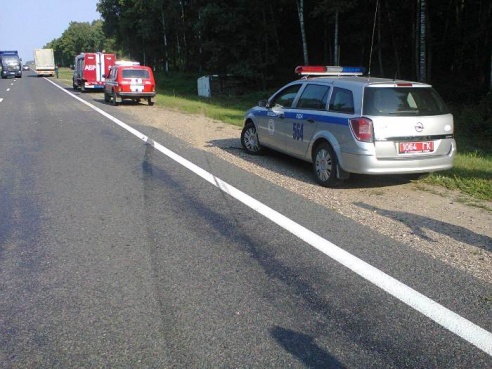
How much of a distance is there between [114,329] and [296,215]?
9.96ft

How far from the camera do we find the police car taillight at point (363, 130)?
22.3 ft

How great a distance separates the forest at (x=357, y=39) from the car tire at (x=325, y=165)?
1329cm

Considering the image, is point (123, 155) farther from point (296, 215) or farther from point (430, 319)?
point (430, 319)

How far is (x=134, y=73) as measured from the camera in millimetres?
22828

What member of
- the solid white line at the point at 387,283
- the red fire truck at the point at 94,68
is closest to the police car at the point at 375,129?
the solid white line at the point at 387,283

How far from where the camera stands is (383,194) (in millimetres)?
7117

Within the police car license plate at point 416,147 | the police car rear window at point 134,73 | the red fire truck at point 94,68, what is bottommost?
the police car license plate at point 416,147

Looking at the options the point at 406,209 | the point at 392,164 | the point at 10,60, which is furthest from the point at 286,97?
the point at 10,60

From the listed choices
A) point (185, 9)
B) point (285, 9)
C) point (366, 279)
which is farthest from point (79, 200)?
point (185, 9)

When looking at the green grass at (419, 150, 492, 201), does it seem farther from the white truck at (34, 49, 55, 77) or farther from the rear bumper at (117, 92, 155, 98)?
the white truck at (34, 49, 55, 77)

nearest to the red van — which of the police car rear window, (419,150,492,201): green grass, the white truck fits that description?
the police car rear window

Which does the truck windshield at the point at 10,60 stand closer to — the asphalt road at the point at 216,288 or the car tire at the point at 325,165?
the asphalt road at the point at 216,288

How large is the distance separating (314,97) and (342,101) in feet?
2.67

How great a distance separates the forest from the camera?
22.6 meters
